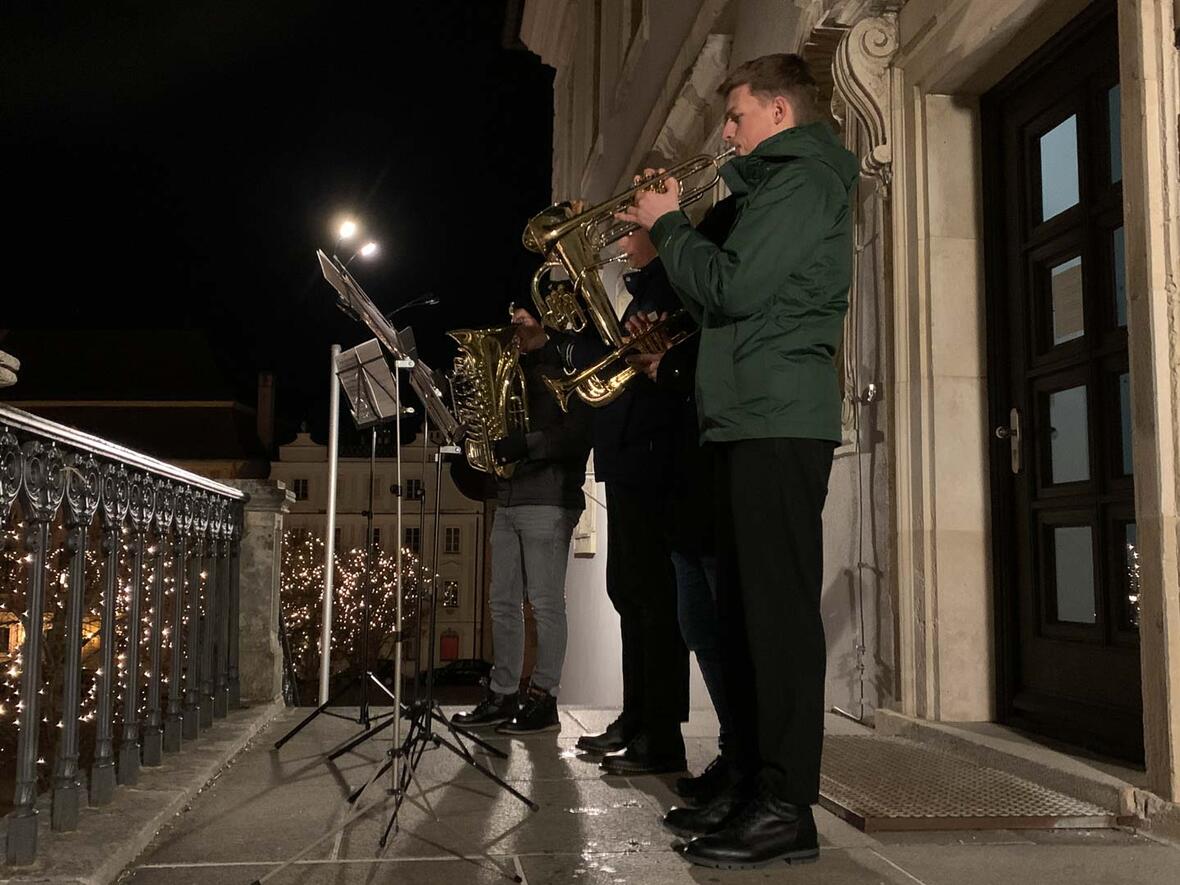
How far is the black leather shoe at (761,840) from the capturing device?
9.16 feet

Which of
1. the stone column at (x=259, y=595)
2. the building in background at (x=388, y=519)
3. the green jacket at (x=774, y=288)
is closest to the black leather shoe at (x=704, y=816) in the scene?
the green jacket at (x=774, y=288)

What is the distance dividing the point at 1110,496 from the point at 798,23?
3.49 meters

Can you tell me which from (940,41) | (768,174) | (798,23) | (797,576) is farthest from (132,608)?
(798,23)

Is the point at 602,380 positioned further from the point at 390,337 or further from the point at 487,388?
the point at 487,388

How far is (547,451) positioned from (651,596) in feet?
4.46

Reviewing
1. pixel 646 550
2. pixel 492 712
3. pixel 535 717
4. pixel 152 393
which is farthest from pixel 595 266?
pixel 152 393

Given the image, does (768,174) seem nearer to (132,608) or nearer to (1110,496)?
(1110,496)

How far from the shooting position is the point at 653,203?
3189 millimetres

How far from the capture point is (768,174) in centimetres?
303

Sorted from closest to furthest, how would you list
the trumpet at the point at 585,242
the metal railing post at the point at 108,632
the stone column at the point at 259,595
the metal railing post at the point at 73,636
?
the metal railing post at the point at 73,636 → the metal railing post at the point at 108,632 → the trumpet at the point at 585,242 → the stone column at the point at 259,595

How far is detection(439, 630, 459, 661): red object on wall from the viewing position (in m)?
63.4

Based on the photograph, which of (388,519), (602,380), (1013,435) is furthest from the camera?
(388,519)

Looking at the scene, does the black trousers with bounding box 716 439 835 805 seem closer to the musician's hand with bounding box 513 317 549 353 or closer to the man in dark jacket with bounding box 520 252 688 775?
the man in dark jacket with bounding box 520 252 688 775

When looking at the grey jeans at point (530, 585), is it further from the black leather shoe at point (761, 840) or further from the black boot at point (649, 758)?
the black leather shoe at point (761, 840)
